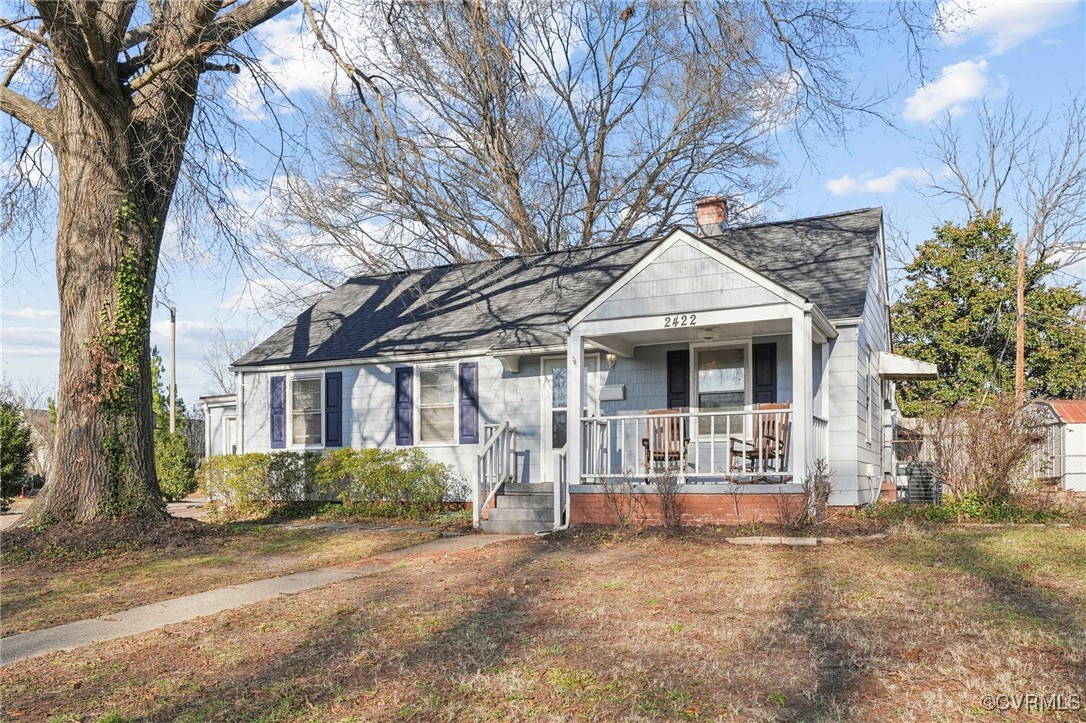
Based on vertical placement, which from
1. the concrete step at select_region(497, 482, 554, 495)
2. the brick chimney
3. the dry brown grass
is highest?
the brick chimney

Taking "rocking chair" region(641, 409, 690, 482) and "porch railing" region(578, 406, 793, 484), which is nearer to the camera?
"porch railing" region(578, 406, 793, 484)

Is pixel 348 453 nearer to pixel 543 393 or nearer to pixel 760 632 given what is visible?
pixel 543 393

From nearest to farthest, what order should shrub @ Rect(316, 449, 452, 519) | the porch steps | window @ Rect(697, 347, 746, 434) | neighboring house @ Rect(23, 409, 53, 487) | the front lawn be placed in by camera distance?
the front lawn → the porch steps → window @ Rect(697, 347, 746, 434) → shrub @ Rect(316, 449, 452, 519) → neighboring house @ Rect(23, 409, 53, 487)

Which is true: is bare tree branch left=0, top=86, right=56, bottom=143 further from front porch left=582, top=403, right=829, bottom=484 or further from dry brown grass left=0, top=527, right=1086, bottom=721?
front porch left=582, top=403, right=829, bottom=484

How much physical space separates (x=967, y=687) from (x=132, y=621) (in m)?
5.77

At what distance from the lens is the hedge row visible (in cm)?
1486

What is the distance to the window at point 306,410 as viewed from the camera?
16.9 meters

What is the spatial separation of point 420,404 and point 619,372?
3886mm

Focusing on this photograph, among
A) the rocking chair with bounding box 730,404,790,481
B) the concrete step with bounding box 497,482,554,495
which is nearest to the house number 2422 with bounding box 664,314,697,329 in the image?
the rocking chair with bounding box 730,404,790,481

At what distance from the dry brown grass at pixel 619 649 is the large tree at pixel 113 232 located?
447 centimetres

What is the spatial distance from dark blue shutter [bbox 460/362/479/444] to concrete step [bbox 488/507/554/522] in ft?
8.94

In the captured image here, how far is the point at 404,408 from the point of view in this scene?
15.9 meters

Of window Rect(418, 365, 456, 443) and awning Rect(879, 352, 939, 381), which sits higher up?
awning Rect(879, 352, 939, 381)

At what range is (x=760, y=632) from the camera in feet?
19.3
